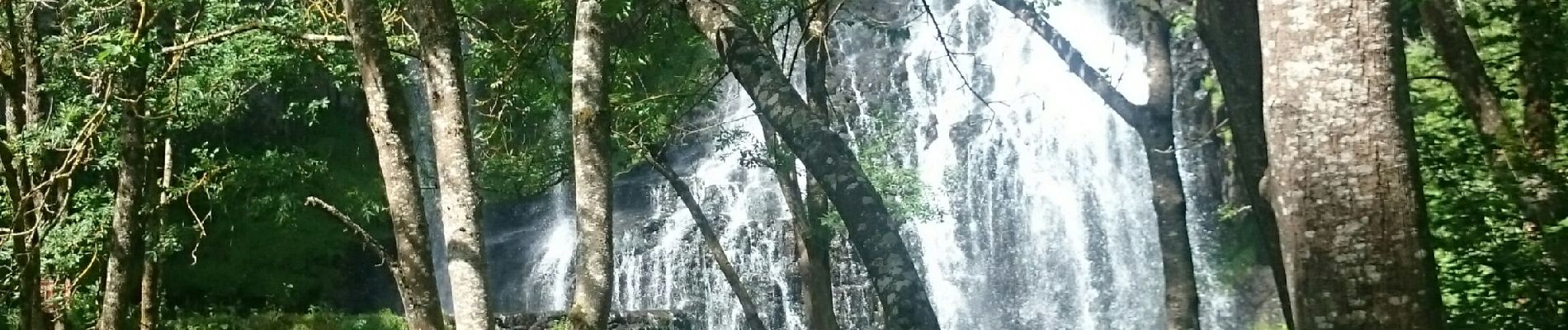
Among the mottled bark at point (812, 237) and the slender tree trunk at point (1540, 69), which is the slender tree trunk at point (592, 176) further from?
the slender tree trunk at point (1540, 69)

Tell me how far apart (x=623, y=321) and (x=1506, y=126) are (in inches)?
480

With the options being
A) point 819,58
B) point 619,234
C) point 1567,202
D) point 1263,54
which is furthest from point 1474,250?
point 619,234

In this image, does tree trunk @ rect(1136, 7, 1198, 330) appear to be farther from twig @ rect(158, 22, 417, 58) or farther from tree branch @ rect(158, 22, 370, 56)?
tree branch @ rect(158, 22, 370, 56)

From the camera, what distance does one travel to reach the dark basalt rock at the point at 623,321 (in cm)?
1728

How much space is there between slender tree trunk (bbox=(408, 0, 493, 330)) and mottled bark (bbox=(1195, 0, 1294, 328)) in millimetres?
4152

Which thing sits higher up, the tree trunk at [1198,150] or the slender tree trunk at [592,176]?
the tree trunk at [1198,150]

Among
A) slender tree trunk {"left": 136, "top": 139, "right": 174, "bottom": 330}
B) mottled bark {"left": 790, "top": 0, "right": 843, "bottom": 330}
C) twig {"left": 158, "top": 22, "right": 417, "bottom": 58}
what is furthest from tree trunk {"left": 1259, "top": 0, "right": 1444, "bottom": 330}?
slender tree trunk {"left": 136, "top": 139, "right": 174, "bottom": 330}

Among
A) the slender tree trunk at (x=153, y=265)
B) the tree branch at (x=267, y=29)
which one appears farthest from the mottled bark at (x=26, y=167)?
the tree branch at (x=267, y=29)

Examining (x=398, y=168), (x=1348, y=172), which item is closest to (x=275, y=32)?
(x=398, y=168)

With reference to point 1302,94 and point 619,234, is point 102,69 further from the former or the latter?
point 619,234

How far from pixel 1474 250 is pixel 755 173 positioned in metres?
15.3

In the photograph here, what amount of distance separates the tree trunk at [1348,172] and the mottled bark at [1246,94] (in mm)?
3261

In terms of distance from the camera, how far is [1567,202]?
22.0 feet

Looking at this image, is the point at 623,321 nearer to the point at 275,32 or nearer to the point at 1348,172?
the point at 275,32
